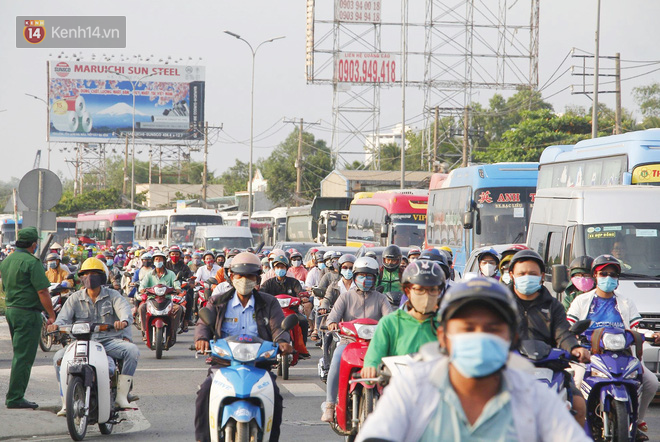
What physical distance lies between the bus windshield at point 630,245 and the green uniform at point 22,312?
257 inches

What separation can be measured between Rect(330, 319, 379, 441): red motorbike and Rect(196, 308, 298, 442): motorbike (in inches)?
47.7

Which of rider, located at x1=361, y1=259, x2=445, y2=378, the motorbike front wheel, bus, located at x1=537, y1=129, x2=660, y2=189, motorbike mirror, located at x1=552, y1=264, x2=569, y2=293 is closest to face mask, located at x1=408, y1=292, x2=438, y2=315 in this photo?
rider, located at x1=361, y1=259, x2=445, y2=378

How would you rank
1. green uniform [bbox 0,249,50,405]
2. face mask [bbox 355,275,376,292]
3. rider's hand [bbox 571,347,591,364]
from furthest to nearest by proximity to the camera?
green uniform [bbox 0,249,50,405]
face mask [bbox 355,275,376,292]
rider's hand [bbox 571,347,591,364]

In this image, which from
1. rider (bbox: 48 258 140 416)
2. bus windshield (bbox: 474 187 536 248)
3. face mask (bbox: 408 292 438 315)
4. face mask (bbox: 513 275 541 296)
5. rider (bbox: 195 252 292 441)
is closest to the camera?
face mask (bbox: 408 292 438 315)

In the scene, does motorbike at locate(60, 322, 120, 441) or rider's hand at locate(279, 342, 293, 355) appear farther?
motorbike at locate(60, 322, 120, 441)

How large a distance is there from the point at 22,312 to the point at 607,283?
5.67m

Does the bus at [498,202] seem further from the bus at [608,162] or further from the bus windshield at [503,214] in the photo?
the bus at [608,162]

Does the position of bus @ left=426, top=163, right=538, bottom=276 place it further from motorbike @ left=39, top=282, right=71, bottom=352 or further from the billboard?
the billboard

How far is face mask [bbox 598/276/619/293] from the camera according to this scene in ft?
27.5

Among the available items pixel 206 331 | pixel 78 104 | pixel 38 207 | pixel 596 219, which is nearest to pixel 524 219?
pixel 596 219

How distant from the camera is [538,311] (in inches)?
263

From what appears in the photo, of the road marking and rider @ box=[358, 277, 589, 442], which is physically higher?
rider @ box=[358, 277, 589, 442]

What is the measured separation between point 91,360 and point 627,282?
6253mm

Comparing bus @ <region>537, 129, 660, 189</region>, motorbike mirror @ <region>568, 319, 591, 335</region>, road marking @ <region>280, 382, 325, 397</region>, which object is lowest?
road marking @ <region>280, 382, 325, 397</region>
